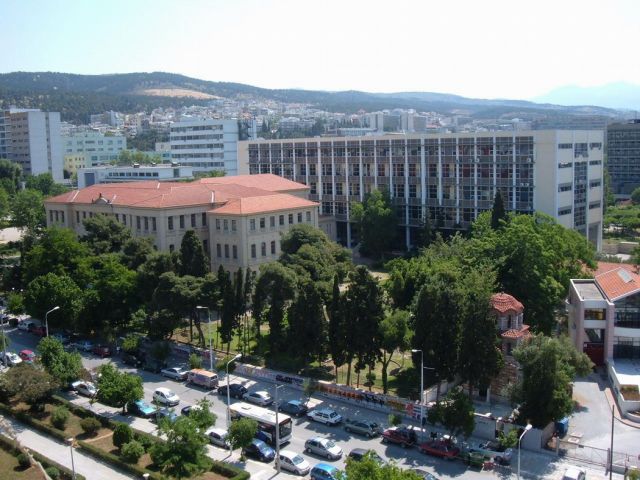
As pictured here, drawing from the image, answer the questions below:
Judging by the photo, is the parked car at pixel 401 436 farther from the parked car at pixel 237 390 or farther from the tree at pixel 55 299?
the tree at pixel 55 299

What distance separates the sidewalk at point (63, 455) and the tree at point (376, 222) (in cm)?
4206

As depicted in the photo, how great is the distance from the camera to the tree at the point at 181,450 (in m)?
25.6

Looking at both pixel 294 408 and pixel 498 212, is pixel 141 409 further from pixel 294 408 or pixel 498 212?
pixel 498 212

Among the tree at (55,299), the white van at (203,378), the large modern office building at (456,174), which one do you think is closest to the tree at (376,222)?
the large modern office building at (456,174)

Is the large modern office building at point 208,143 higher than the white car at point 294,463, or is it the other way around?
the large modern office building at point 208,143

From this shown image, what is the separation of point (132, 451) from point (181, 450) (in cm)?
380

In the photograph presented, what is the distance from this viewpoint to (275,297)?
1545 inches

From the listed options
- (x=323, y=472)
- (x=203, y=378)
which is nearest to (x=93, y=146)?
(x=203, y=378)

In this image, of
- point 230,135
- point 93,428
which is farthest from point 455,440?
point 230,135

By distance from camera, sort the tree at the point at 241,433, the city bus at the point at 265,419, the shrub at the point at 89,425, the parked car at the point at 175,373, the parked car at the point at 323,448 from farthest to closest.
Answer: the parked car at the point at 175,373 → the shrub at the point at 89,425 → the city bus at the point at 265,419 → the parked car at the point at 323,448 → the tree at the point at 241,433

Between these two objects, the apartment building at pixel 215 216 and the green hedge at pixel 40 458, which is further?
the apartment building at pixel 215 216

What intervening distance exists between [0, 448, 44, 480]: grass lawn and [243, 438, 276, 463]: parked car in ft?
26.9

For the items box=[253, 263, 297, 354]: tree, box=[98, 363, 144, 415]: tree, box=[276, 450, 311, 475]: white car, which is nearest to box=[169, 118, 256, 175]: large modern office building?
box=[253, 263, 297, 354]: tree

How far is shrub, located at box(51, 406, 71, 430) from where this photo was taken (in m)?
32.3
